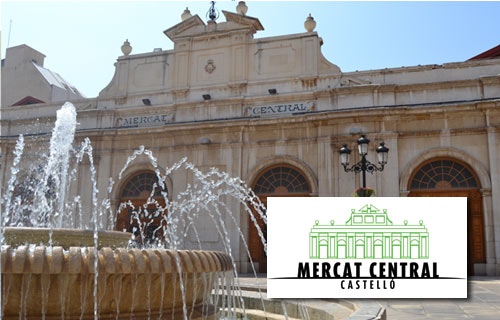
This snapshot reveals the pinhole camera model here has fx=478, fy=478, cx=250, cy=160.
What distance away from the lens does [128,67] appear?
67.9 ft

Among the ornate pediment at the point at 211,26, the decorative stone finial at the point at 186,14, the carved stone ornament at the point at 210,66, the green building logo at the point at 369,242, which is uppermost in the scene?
the decorative stone finial at the point at 186,14

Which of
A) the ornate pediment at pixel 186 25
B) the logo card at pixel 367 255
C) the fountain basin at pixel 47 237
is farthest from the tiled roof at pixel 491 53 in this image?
the fountain basin at pixel 47 237

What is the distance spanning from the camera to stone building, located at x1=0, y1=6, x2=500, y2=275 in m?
15.7

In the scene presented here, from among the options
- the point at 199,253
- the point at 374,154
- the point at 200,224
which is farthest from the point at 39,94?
the point at 199,253

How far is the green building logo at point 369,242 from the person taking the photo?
23.1ft

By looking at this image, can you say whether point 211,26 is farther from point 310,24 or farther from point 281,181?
point 281,181

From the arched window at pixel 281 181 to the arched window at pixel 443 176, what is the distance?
382 cm

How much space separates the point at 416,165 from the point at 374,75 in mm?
3639

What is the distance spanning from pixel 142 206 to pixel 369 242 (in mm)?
13242

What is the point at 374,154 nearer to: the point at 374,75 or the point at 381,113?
the point at 381,113

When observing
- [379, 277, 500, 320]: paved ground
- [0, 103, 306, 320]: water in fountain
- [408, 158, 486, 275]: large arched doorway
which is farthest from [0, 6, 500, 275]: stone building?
[379, 277, 500, 320]: paved ground

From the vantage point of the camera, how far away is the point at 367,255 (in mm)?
6984

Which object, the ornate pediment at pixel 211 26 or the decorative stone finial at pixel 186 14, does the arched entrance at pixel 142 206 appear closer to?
the ornate pediment at pixel 211 26

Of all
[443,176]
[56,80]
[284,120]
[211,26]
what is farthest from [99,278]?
[56,80]
